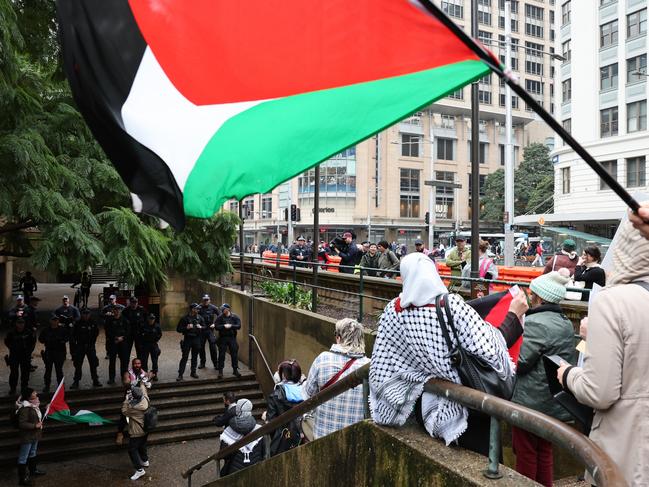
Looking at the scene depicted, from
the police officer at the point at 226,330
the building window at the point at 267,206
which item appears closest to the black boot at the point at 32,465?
the police officer at the point at 226,330

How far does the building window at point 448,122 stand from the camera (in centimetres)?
6519

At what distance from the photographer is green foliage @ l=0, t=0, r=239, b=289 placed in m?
8.45

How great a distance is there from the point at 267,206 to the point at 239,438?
64.8m

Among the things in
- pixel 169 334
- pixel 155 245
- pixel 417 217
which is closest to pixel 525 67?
pixel 417 217

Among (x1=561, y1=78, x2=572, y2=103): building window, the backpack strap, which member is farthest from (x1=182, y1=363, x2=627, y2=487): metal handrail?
(x1=561, y1=78, x2=572, y2=103): building window

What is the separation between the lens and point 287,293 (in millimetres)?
17375

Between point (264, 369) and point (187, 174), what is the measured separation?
47.5 feet

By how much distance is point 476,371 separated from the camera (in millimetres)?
2865

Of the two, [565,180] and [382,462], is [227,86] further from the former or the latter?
[565,180]

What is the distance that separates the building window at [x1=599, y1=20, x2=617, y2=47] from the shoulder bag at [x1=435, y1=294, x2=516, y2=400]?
41033mm

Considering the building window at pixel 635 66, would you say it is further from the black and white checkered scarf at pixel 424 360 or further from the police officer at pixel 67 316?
the black and white checkered scarf at pixel 424 360

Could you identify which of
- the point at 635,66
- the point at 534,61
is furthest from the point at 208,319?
the point at 534,61

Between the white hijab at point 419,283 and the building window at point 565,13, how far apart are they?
44947 millimetres

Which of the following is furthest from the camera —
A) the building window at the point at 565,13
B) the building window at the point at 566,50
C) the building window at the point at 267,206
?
the building window at the point at 267,206
